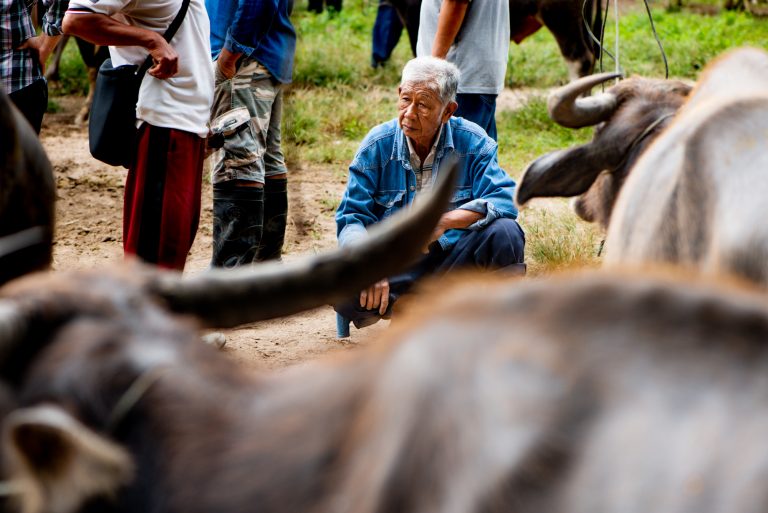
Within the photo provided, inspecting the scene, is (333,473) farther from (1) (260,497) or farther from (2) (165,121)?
(2) (165,121)

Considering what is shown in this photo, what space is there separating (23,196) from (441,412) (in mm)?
2355

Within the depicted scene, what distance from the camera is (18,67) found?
18.4 ft

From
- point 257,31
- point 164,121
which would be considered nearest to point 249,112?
point 257,31

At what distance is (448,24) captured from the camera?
6.11 metres

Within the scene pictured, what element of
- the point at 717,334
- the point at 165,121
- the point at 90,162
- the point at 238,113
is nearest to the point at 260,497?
the point at 717,334

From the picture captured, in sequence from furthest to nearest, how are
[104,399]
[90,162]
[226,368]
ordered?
[90,162] → [226,368] → [104,399]

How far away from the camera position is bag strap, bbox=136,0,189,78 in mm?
4922

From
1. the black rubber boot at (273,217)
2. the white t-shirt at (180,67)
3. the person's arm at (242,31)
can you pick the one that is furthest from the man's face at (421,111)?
the black rubber boot at (273,217)

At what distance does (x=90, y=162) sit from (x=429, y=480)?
8.01 meters

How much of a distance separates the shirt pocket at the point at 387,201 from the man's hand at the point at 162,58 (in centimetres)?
120

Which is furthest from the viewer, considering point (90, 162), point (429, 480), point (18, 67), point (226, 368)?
point (90, 162)

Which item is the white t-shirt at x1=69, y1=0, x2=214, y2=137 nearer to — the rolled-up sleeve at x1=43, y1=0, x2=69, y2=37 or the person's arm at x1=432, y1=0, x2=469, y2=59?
the rolled-up sleeve at x1=43, y1=0, x2=69, y2=37

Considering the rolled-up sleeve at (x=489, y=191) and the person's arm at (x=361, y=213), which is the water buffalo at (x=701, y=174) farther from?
the person's arm at (x=361, y=213)

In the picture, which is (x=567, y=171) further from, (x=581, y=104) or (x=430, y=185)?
(x=430, y=185)
